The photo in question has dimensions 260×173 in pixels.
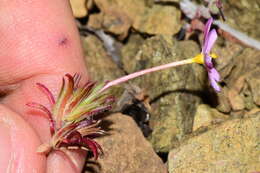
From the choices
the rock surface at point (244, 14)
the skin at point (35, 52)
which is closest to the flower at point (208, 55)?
the skin at point (35, 52)

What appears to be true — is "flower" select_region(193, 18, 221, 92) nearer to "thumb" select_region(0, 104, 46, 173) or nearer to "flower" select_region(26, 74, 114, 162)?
"flower" select_region(26, 74, 114, 162)

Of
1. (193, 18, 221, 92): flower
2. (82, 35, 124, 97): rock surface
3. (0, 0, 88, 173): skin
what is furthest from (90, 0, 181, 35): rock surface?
(193, 18, 221, 92): flower

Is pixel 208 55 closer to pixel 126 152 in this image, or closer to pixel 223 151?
pixel 223 151

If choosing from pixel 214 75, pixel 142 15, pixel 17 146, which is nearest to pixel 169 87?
pixel 214 75

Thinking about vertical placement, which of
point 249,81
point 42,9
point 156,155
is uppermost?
point 42,9

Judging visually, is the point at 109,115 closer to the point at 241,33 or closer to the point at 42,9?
the point at 42,9

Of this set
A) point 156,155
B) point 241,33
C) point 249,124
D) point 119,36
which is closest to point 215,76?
point 249,124
